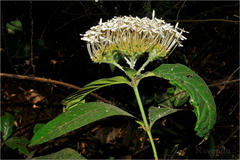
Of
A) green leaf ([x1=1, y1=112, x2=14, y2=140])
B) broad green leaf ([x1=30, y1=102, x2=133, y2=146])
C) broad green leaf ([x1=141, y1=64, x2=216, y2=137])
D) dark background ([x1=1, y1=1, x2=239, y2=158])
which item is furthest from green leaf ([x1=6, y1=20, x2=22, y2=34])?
broad green leaf ([x1=141, y1=64, x2=216, y2=137])

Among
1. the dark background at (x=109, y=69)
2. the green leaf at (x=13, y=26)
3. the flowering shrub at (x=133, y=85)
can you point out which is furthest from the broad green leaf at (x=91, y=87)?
the green leaf at (x=13, y=26)

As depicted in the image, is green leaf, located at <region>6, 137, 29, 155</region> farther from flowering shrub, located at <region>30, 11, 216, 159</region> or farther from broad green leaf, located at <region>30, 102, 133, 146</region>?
broad green leaf, located at <region>30, 102, 133, 146</region>

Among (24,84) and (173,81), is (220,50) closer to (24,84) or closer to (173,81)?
(173,81)

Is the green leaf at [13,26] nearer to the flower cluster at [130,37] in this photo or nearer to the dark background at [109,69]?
the dark background at [109,69]

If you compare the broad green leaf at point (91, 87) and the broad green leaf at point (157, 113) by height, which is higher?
the broad green leaf at point (91, 87)

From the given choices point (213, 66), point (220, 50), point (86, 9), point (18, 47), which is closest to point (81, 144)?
point (18, 47)

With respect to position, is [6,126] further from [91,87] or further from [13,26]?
[91,87]

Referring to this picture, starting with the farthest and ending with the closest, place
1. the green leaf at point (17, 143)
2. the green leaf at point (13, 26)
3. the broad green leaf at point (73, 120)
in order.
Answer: the green leaf at point (13, 26) < the green leaf at point (17, 143) < the broad green leaf at point (73, 120)
